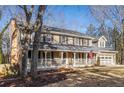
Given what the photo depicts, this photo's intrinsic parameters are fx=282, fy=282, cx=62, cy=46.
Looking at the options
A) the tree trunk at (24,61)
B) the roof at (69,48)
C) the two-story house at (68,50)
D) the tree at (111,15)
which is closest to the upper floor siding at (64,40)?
the two-story house at (68,50)

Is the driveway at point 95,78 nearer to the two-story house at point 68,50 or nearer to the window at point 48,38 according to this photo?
the two-story house at point 68,50

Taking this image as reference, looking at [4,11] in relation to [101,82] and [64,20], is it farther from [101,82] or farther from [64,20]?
[101,82]

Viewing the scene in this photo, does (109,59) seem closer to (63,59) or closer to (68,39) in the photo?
(63,59)

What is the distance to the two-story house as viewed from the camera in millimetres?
15500

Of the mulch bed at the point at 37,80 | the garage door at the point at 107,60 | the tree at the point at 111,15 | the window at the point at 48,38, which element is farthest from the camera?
the garage door at the point at 107,60

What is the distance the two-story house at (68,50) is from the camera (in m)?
15.5

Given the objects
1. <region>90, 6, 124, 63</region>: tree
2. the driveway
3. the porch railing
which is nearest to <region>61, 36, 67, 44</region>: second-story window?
the porch railing

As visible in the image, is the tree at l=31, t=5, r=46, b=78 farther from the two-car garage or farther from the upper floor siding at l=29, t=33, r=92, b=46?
the two-car garage

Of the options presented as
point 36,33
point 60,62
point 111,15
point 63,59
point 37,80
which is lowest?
point 37,80

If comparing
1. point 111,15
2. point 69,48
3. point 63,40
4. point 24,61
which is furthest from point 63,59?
point 111,15

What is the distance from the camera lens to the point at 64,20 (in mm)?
13719

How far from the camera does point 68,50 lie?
55.3ft

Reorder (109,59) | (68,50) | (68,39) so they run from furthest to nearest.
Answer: (68,39)
(68,50)
(109,59)
